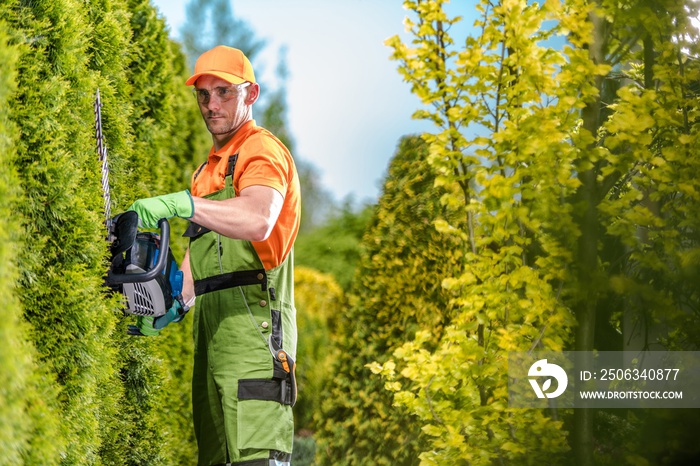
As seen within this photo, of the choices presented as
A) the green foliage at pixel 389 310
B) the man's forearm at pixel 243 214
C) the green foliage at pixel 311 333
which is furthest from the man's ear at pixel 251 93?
the green foliage at pixel 311 333

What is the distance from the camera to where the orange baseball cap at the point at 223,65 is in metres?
3.14

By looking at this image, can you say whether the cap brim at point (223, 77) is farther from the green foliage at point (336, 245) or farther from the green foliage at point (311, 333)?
the green foliage at point (336, 245)

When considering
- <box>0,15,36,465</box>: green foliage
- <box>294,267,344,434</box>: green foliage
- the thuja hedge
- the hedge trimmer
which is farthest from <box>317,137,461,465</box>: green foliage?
<box>0,15,36,465</box>: green foliage

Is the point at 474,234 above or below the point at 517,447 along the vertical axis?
above

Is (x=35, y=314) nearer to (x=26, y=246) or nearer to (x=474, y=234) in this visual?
(x=26, y=246)

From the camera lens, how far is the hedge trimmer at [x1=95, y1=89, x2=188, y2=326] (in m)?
2.75

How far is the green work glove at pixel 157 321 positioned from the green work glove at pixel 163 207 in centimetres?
52

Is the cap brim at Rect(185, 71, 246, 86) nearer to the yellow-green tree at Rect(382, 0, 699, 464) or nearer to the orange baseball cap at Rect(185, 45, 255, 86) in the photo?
the orange baseball cap at Rect(185, 45, 255, 86)

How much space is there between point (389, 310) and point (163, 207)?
7.83 ft

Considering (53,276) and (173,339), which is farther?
(173,339)

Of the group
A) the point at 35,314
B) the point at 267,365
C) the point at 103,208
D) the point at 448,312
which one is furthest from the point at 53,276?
the point at 448,312

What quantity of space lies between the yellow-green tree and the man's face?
1004 mm

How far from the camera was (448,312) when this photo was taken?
4.66 meters

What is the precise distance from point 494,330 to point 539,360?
435 millimetres
